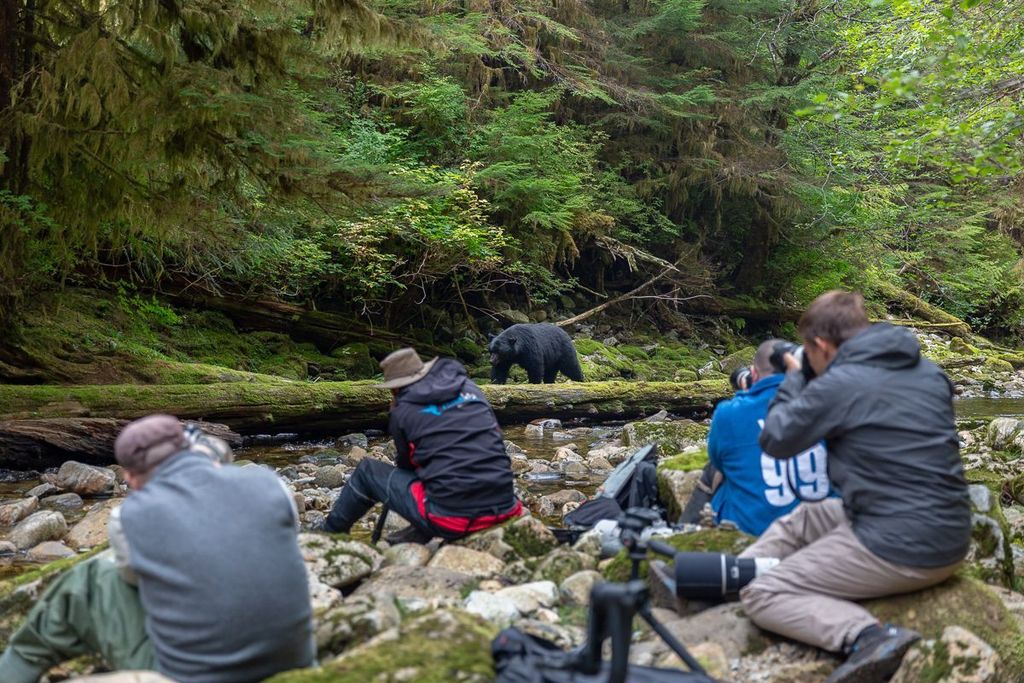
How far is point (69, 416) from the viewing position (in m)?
8.80

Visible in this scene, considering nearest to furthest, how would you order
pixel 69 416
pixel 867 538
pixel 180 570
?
pixel 180 570 → pixel 867 538 → pixel 69 416

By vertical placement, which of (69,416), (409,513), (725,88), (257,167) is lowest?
(69,416)

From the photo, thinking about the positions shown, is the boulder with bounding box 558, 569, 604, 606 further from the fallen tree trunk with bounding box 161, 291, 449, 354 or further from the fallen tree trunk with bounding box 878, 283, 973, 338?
the fallen tree trunk with bounding box 878, 283, 973, 338

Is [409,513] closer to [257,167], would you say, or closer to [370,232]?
[257,167]

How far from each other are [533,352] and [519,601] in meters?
8.54

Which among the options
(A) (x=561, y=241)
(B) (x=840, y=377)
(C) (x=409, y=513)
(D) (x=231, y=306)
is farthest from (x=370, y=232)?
(B) (x=840, y=377)

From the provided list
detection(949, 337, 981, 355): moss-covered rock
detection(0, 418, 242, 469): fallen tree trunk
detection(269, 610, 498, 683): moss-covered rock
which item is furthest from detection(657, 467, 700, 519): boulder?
detection(949, 337, 981, 355): moss-covered rock

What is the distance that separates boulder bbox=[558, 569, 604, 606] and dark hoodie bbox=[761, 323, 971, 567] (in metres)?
1.24

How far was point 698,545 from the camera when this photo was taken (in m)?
4.13

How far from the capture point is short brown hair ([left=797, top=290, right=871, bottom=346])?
11.6 ft

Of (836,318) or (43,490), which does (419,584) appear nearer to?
(836,318)

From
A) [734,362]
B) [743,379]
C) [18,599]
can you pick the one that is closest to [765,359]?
[743,379]

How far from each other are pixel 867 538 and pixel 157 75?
804 centimetres

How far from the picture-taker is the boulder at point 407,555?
4.86 meters
